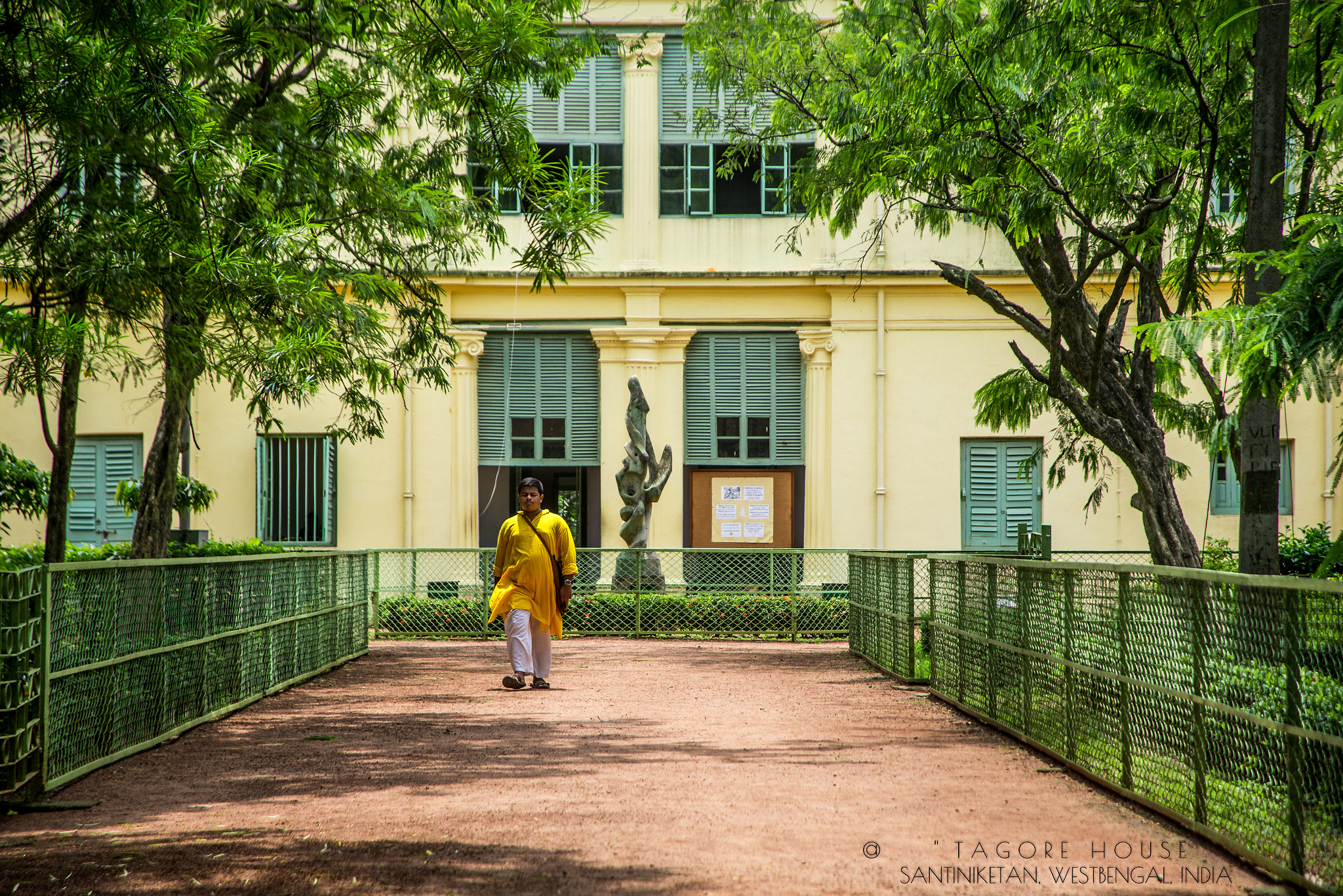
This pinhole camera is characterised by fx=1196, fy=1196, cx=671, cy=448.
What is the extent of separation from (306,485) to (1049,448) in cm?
1240

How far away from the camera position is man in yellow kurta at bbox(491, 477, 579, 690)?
34.5 ft

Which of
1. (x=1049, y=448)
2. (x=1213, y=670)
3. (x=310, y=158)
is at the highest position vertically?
(x=310, y=158)

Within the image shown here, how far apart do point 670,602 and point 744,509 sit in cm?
396

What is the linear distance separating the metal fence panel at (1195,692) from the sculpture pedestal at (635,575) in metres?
8.90

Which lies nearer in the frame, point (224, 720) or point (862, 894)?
point (862, 894)

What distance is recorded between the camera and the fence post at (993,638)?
849 centimetres

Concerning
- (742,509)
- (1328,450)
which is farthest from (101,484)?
(1328,450)

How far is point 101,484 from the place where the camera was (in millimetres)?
20156

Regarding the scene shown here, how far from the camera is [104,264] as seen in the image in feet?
25.4

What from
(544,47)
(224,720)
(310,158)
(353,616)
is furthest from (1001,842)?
(353,616)

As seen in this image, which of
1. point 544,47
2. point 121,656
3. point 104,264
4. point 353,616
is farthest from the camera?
point 353,616

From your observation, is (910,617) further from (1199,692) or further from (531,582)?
(1199,692)

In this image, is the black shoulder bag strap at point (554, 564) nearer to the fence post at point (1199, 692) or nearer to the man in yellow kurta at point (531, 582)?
the man in yellow kurta at point (531, 582)

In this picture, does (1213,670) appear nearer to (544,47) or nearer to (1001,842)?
(1001,842)
